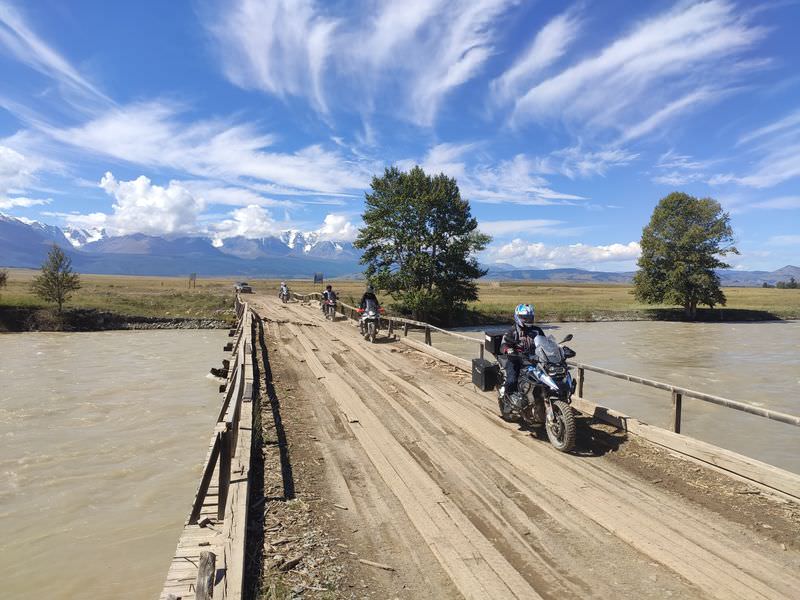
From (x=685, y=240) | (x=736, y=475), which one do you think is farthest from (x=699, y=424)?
(x=685, y=240)

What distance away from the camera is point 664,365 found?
22.5 meters

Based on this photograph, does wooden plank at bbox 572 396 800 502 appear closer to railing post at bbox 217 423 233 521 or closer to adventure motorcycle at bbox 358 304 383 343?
railing post at bbox 217 423 233 521

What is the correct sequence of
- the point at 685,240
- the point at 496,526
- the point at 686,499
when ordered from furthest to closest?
the point at 685,240
the point at 686,499
the point at 496,526

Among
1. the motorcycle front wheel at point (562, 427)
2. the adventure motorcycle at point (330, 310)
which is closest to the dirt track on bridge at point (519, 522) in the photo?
the motorcycle front wheel at point (562, 427)

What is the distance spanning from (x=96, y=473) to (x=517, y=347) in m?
7.48

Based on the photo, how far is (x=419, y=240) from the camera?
35312 mm

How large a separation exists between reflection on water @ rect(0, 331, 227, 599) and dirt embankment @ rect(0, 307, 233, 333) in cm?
1602

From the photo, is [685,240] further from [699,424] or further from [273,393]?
[273,393]

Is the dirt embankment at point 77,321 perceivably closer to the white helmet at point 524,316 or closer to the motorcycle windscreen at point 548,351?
the white helmet at point 524,316

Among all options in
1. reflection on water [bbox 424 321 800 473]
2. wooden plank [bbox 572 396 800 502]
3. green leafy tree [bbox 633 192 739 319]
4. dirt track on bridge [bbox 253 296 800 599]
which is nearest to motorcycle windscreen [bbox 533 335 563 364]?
dirt track on bridge [bbox 253 296 800 599]

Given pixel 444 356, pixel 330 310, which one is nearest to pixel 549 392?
pixel 444 356

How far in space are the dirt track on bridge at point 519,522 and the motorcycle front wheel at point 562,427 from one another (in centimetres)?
17

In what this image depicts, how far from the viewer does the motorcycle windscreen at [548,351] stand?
275 inches

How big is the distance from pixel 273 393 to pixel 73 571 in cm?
501
